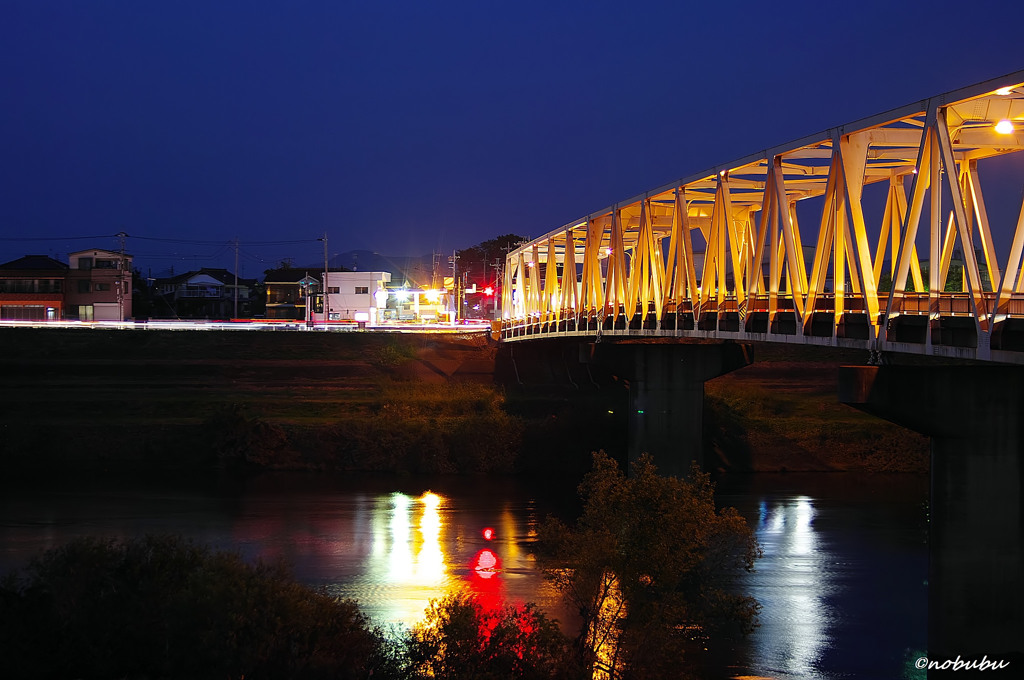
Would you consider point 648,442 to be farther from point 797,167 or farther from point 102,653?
point 102,653

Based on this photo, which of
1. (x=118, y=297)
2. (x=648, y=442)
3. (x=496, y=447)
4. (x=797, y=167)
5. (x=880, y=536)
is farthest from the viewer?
(x=118, y=297)

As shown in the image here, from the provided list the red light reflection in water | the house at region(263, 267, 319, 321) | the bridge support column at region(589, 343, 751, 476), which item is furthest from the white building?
the red light reflection in water

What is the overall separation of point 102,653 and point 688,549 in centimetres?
1108

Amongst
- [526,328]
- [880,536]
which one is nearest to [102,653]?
[880,536]

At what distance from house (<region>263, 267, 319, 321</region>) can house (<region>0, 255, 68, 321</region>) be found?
72.8ft

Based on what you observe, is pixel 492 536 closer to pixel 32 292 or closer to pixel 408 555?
pixel 408 555

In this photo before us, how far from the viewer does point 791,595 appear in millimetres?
25500

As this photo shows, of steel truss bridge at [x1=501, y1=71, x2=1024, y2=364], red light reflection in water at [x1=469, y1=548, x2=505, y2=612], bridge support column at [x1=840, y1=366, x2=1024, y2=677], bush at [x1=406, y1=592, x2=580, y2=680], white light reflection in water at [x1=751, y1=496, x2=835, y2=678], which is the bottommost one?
white light reflection in water at [x1=751, y1=496, x2=835, y2=678]

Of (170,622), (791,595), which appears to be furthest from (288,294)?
(170,622)

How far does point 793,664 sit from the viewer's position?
20609mm

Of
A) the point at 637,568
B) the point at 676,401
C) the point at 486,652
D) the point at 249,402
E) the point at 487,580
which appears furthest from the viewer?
the point at 249,402

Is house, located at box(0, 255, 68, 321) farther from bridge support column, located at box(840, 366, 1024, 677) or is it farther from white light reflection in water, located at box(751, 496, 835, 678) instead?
bridge support column, located at box(840, 366, 1024, 677)

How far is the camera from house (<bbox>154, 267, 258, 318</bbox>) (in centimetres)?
11162

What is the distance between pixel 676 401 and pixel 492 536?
924 centimetres
